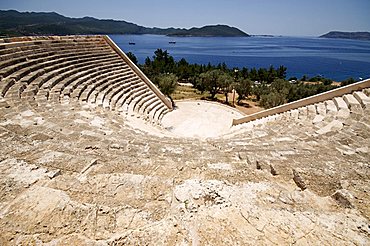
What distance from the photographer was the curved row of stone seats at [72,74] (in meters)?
8.28

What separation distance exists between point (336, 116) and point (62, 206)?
9.13m

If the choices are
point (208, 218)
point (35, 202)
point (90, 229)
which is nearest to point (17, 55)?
point (35, 202)

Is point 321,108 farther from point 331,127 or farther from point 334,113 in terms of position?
point 331,127

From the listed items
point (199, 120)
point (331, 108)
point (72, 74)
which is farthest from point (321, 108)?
point (72, 74)

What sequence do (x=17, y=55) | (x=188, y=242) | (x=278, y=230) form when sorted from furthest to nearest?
(x=17, y=55)
(x=278, y=230)
(x=188, y=242)

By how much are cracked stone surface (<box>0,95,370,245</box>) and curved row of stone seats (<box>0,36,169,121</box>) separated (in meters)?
4.54

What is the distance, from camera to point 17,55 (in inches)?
388

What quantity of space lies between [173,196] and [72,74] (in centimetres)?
1124

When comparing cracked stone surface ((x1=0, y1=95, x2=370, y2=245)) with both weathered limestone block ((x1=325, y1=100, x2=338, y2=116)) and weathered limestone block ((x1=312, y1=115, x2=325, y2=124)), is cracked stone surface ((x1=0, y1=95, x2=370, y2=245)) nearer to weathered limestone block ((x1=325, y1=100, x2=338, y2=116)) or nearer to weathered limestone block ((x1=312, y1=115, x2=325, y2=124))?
weathered limestone block ((x1=312, y1=115, x2=325, y2=124))

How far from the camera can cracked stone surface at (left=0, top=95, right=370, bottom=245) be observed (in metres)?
2.03

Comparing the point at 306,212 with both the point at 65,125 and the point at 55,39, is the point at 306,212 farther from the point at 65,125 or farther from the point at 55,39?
the point at 55,39

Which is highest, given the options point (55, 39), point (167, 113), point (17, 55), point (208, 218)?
point (55, 39)

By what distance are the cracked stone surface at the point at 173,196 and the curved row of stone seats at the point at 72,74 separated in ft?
14.9

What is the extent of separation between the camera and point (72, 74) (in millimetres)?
11523
